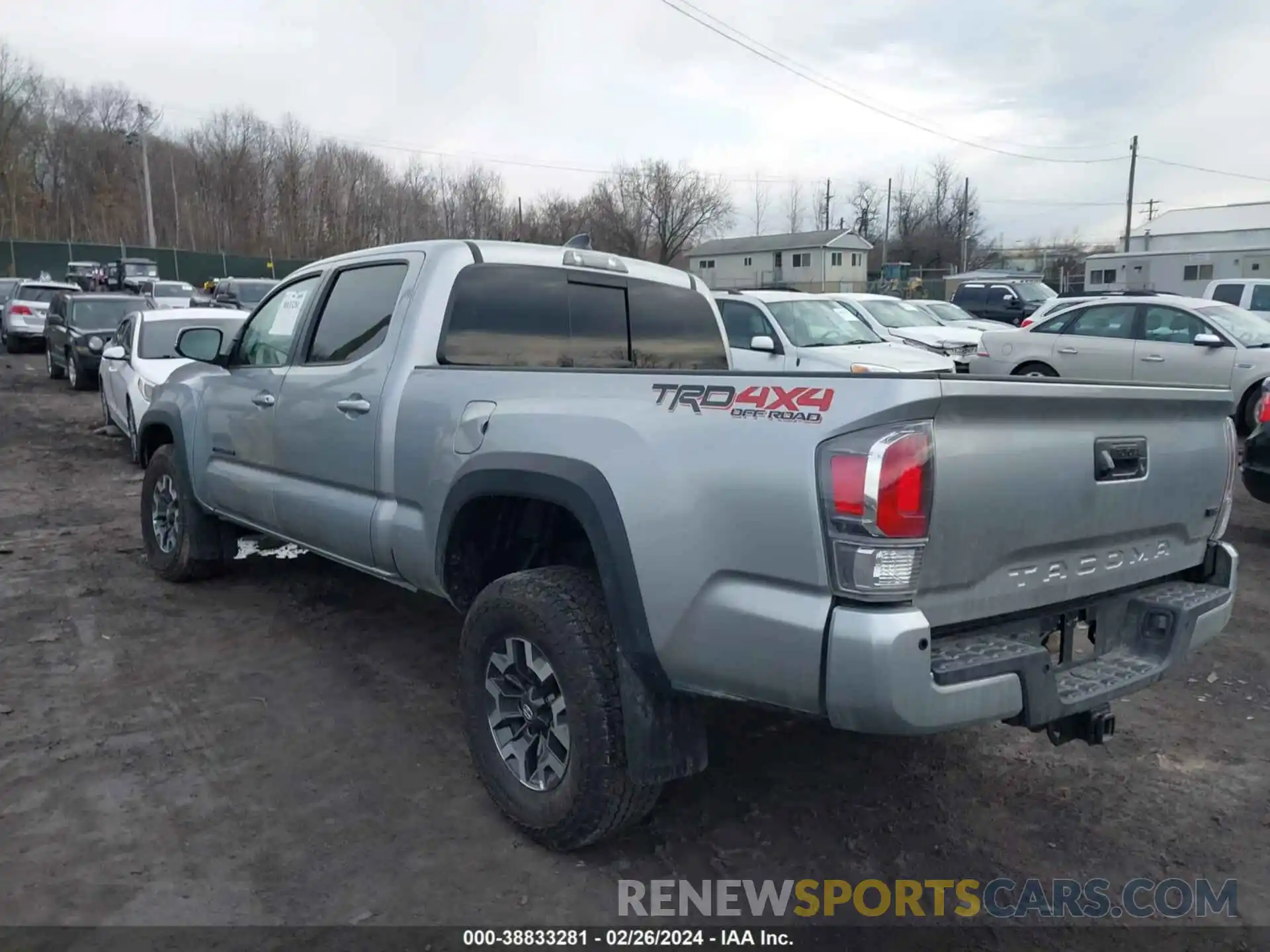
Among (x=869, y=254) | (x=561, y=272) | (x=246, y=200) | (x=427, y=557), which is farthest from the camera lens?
(x=869, y=254)

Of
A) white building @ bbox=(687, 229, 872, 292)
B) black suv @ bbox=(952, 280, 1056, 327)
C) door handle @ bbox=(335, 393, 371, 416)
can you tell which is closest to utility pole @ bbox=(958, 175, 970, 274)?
white building @ bbox=(687, 229, 872, 292)

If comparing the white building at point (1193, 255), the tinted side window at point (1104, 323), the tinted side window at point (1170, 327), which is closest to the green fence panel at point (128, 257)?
the white building at point (1193, 255)

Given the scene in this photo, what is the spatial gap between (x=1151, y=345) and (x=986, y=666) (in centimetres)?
1088

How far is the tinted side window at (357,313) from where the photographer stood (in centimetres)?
429

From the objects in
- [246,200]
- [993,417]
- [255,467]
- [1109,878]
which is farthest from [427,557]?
[246,200]

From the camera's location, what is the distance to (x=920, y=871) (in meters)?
3.16

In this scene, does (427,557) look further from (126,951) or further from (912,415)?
(912,415)

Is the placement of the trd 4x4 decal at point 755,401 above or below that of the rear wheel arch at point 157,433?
above

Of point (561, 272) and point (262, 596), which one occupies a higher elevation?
point (561, 272)

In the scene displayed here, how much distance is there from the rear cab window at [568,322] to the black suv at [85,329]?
14646 millimetres

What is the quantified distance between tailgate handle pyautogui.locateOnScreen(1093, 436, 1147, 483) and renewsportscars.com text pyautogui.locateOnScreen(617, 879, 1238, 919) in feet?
4.40

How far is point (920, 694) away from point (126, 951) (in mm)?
2348

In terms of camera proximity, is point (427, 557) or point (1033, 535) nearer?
point (1033, 535)

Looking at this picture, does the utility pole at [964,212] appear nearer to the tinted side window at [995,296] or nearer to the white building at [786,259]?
the white building at [786,259]
